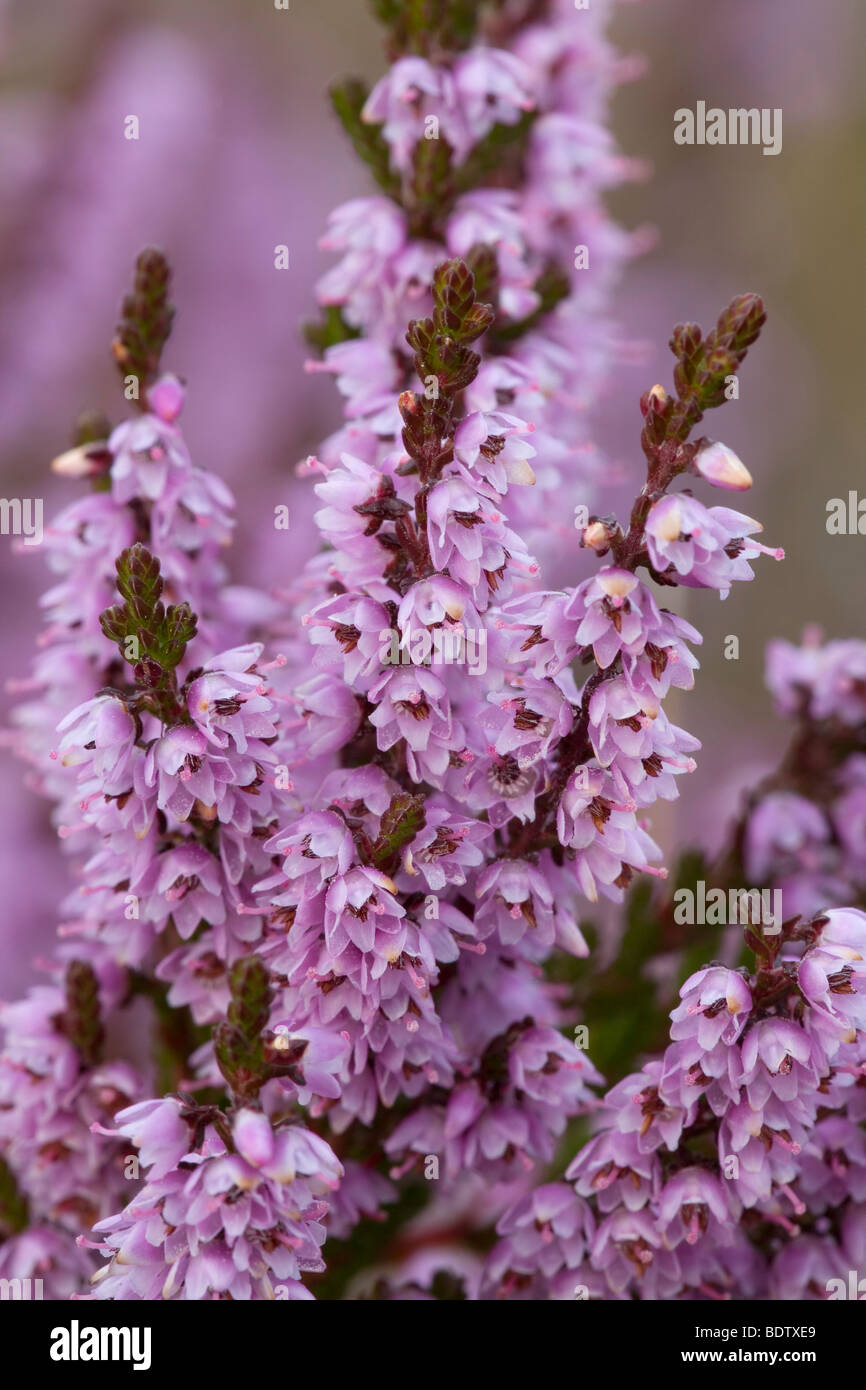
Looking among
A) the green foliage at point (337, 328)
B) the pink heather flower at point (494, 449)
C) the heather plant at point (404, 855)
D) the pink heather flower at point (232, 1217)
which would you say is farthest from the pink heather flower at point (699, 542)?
the green foliage at point (337, 328)

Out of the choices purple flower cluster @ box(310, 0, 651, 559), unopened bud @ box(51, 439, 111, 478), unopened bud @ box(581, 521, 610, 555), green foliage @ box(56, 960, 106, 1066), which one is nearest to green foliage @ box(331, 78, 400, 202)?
purple flower cluster @ box(310, 0, 651, 559)

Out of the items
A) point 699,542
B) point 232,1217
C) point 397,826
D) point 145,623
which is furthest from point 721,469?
point 232,1217

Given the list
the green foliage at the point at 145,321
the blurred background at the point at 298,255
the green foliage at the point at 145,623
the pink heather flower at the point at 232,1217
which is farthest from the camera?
the blurred background at the point at 298,255

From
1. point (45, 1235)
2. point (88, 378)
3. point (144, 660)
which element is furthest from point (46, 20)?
point (45, 1235)

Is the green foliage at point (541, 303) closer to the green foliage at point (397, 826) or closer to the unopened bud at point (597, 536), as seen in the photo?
the unopened bud at point (597, 536)

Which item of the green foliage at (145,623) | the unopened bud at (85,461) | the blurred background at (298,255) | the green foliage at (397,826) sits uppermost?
the blurred background at (298,255)

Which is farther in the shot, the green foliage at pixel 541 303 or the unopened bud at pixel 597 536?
the green foliage at pixel 541 303

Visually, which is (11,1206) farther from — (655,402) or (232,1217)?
(655,402)
